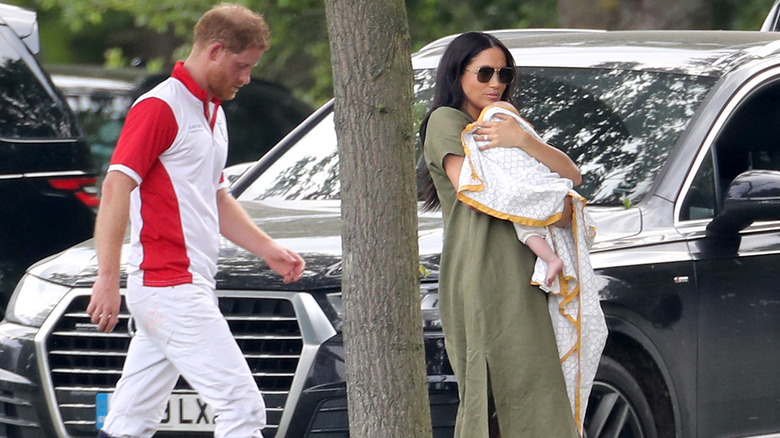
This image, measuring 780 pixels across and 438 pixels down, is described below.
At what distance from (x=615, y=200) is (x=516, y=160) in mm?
1087

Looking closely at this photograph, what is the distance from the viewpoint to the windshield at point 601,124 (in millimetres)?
5141

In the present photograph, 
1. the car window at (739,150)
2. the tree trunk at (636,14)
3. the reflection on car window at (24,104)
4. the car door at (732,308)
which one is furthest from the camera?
the tree trunk at (636,14)

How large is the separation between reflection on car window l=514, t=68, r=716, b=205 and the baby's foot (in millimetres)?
1071

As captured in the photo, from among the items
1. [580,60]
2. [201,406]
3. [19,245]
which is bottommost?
[201,406]

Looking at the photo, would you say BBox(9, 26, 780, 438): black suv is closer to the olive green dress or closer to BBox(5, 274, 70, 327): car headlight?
BBox(5, 274, 70, 327): car headlight

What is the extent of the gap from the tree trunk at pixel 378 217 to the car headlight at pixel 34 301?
53.8 inches

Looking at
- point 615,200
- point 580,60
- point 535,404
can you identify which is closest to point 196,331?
point 535,404

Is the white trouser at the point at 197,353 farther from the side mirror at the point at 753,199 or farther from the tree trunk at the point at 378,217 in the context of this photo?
the side mirror at the point at 753,199

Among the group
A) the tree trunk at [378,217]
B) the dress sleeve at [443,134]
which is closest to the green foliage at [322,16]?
the dress sleeve at [443,134]

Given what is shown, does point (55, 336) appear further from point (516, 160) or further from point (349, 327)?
point (516, 160)

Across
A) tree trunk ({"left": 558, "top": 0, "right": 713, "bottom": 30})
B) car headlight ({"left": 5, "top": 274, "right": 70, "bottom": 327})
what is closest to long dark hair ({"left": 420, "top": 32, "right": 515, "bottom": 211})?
car headlight ({"left": 5, "top": 274, "right": 70, "bottom": 327})

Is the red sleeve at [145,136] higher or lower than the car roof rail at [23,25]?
lower

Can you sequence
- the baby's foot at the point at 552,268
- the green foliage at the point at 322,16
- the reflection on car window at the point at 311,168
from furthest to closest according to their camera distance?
the green foliage at the point at 322,16 < the reflection on car window at the point at 311,168 < the baby's foot at the point at 552,268

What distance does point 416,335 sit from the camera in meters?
3.93
